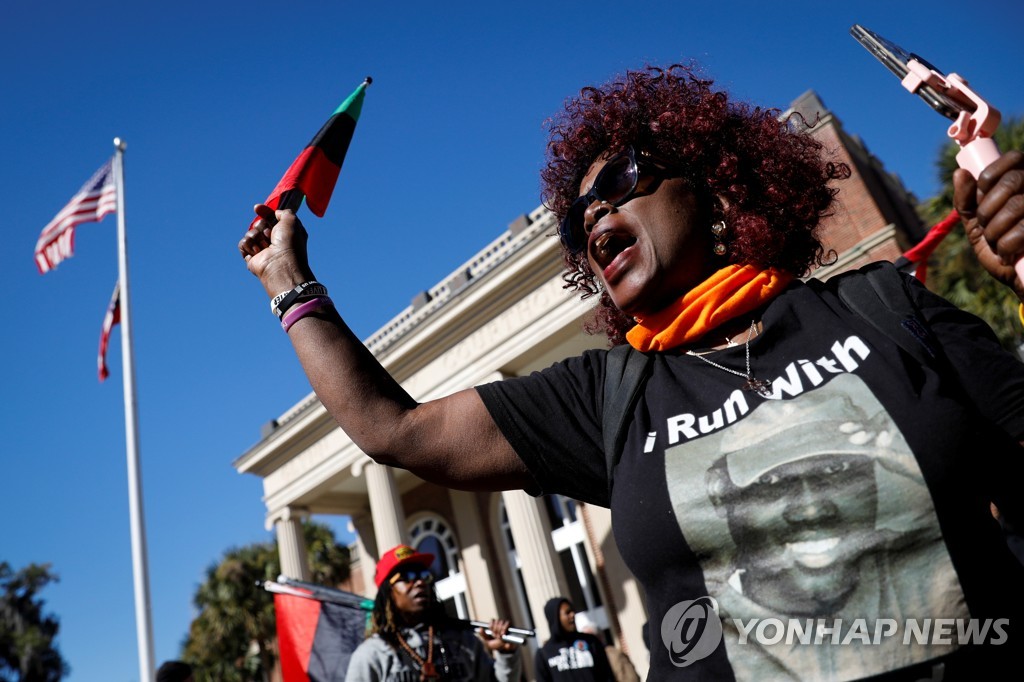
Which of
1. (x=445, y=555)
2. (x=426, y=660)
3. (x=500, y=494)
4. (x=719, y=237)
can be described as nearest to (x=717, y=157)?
(x=719, y=237)

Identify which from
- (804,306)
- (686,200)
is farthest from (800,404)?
(686,200)

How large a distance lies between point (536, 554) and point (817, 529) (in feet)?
62.6

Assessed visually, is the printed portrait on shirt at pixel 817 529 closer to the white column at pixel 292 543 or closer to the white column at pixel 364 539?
the white column at pixel 292 543

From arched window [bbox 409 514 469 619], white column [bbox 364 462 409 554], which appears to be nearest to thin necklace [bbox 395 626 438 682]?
white column [bbox 364 462 409 554]

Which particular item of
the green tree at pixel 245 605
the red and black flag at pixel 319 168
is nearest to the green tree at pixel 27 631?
the green tree at pixel 245 605

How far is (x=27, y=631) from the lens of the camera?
55.1 meters

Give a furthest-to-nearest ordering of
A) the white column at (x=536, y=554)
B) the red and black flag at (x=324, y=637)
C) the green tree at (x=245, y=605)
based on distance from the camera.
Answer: the green tree at (x=245, y=605) → the white column at (x=536, y=554) → the red and black flag at (x=324, y=637)

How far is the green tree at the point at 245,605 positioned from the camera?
28.4 meters

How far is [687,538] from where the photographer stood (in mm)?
1489

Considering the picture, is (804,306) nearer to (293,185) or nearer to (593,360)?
(593,360)

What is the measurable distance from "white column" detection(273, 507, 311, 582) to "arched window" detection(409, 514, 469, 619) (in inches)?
145

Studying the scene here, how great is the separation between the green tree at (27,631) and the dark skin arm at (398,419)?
207 feet

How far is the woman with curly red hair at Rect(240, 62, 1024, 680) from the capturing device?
4.46 feet

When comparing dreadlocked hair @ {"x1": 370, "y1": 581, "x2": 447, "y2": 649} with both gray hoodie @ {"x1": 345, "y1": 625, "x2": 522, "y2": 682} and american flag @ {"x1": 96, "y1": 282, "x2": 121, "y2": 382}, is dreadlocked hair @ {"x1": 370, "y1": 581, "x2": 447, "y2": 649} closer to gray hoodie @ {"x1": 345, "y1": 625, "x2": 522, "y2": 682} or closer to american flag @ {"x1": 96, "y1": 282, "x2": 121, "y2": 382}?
gray hoodie @ {"x1": 345, "y1": 625, "x2": 522, "y2": 682}
